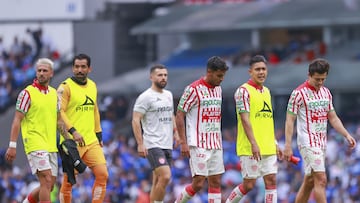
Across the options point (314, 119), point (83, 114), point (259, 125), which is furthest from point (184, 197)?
point (314, 119)

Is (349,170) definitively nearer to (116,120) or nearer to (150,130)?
(150,130)

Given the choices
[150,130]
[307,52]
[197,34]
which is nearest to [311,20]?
[307,52]

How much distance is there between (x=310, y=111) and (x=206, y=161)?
1.73m

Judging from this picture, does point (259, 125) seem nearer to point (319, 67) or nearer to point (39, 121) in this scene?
point (319, 67)

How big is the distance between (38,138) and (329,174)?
1137cm

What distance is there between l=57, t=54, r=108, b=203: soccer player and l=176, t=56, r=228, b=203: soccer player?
137 cm

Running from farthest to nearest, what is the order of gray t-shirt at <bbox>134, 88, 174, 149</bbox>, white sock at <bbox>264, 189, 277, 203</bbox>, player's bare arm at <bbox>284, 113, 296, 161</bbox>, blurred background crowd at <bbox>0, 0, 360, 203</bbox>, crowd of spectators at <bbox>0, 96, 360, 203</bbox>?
1. blurred background crowd at <bbox>0, 0, 360, 203</bbox>
2. crowd of spectators at <bbox>0, 96, 360, 203</bbox>
3. gray t-shirt at <bbox>134, 88, 174, 149</bbox>
4. white sock at <bbox>264, 189, 277, 203</bbox>
5. player's bare arm at <bbox>284, 113, 296, 161</bbox>

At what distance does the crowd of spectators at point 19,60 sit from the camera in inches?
1790

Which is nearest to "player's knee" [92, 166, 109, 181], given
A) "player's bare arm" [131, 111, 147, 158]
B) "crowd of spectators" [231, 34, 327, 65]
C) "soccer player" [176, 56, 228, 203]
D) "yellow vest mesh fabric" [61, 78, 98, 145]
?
"yellow vest mesh fabric" [61, 78, 98, 145]

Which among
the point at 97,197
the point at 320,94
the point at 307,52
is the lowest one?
the point at 97,197

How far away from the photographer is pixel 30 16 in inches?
1951

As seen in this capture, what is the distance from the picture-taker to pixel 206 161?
22203 millimetres

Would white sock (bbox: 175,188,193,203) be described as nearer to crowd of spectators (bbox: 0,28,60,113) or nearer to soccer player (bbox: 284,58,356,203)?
soccer player (bbox: 284,58,356,203)

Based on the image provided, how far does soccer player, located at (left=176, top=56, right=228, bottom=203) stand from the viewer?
2216cm
